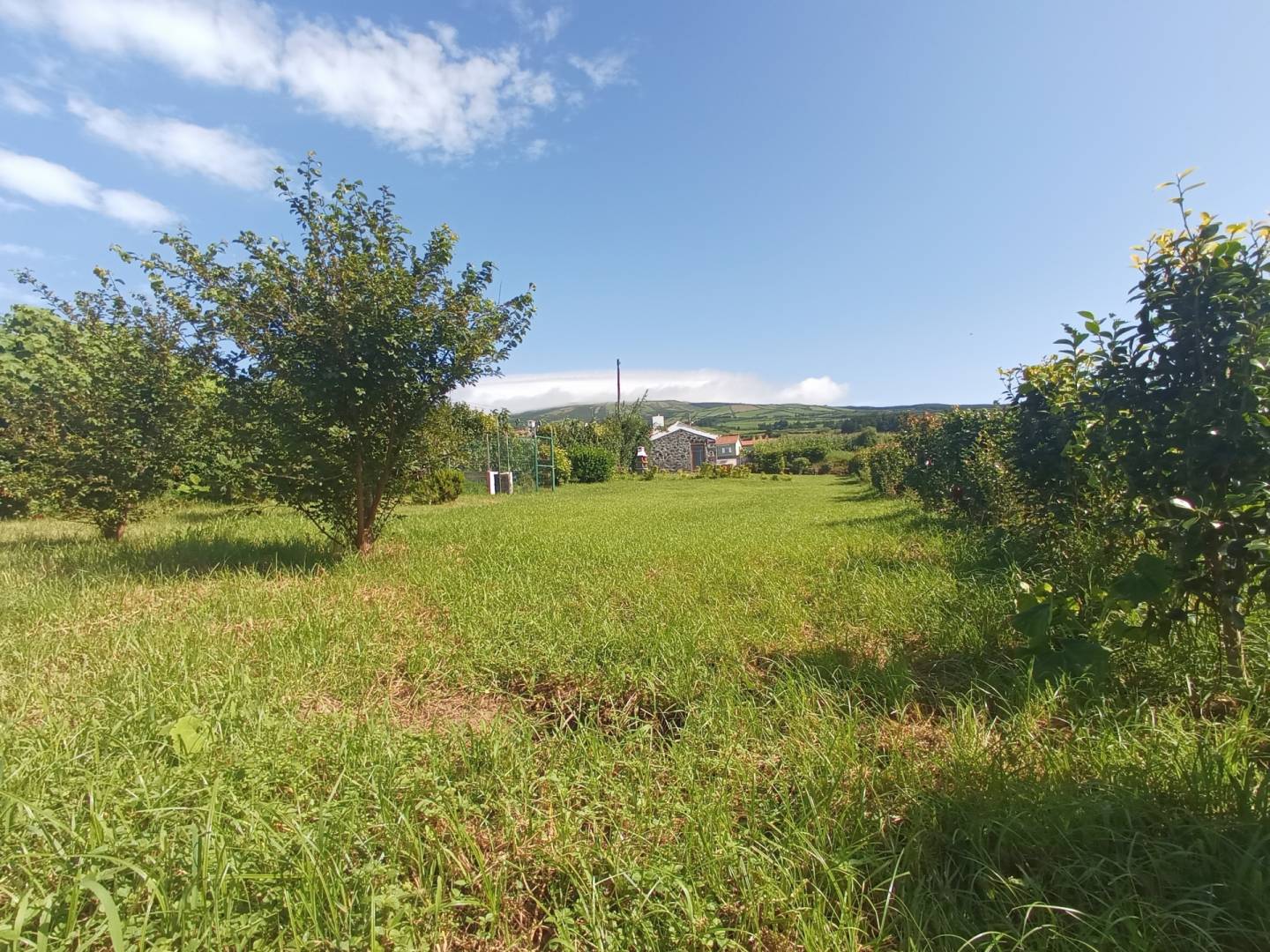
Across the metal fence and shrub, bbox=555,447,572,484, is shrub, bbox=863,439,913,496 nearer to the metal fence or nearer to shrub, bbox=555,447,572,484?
the metal fence

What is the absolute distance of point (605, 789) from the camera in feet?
5.46

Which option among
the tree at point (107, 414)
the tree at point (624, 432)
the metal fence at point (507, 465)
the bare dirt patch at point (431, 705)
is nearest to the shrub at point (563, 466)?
the metal fence at point (507, 465)

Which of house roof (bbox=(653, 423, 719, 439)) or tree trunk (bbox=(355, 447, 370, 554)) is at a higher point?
house roof (bbox=(653, 423, 719, 439))

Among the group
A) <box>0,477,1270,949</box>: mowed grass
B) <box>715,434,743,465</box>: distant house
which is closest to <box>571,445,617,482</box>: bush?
<box>0,477,1270,949</box>: mowed grass

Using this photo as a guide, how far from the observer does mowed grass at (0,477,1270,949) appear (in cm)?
121

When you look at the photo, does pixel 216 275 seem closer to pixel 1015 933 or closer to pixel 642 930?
pixel 642 930

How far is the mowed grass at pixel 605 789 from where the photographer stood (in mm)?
1207

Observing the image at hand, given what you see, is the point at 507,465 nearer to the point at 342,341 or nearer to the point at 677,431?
the point at 342,341

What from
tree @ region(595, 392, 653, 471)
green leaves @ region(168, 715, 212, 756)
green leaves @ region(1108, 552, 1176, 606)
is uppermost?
tree @ region(595, 392, 653, 471)

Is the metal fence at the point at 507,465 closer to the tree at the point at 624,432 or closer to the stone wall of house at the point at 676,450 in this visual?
the tree at the point at 624,432

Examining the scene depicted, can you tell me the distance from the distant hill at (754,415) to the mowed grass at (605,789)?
6130 centimetres

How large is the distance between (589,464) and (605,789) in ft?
79.3

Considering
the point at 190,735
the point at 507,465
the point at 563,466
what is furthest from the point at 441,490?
the point at 190,735

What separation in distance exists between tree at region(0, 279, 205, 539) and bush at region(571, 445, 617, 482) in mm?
18995
